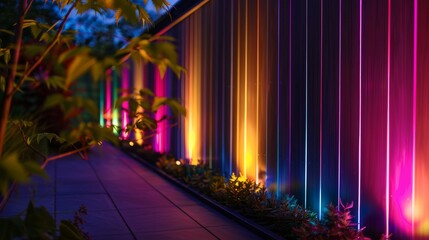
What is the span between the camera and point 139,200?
255 inches

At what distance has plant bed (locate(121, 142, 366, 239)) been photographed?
4069mm

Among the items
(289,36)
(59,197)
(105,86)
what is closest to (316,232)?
(289,36)

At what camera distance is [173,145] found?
1040cm

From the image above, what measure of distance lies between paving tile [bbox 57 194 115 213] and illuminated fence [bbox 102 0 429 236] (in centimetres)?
201

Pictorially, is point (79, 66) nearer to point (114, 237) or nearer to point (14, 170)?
point (14, 170)

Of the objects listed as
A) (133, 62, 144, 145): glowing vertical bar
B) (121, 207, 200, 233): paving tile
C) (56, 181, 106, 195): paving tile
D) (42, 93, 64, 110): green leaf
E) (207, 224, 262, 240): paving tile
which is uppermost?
(133, 62, 144, 145): glowing vertical bar

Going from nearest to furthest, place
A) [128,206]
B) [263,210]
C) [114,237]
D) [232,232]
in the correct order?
[114,237]
[232,232]
[263,210]
[128,206]

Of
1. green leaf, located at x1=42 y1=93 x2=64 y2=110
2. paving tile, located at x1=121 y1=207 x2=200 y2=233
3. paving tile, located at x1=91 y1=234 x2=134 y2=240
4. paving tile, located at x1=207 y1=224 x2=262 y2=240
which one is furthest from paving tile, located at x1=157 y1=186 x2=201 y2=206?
green leaf, located at x1=42 y1=93 x2=64 y2=110

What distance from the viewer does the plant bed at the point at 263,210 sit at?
4.07m

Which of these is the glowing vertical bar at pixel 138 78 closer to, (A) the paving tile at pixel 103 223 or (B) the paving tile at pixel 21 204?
(B) the paving tile at pixel 21 204

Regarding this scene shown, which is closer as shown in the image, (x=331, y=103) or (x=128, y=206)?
(x=331, y=103)

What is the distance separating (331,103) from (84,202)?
12.0 ft

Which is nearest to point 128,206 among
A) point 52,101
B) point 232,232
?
point 232,232

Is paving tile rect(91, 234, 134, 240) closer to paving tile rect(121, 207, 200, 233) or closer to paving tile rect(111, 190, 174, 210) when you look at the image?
paving tile rect(121, 207, 200, 233)
